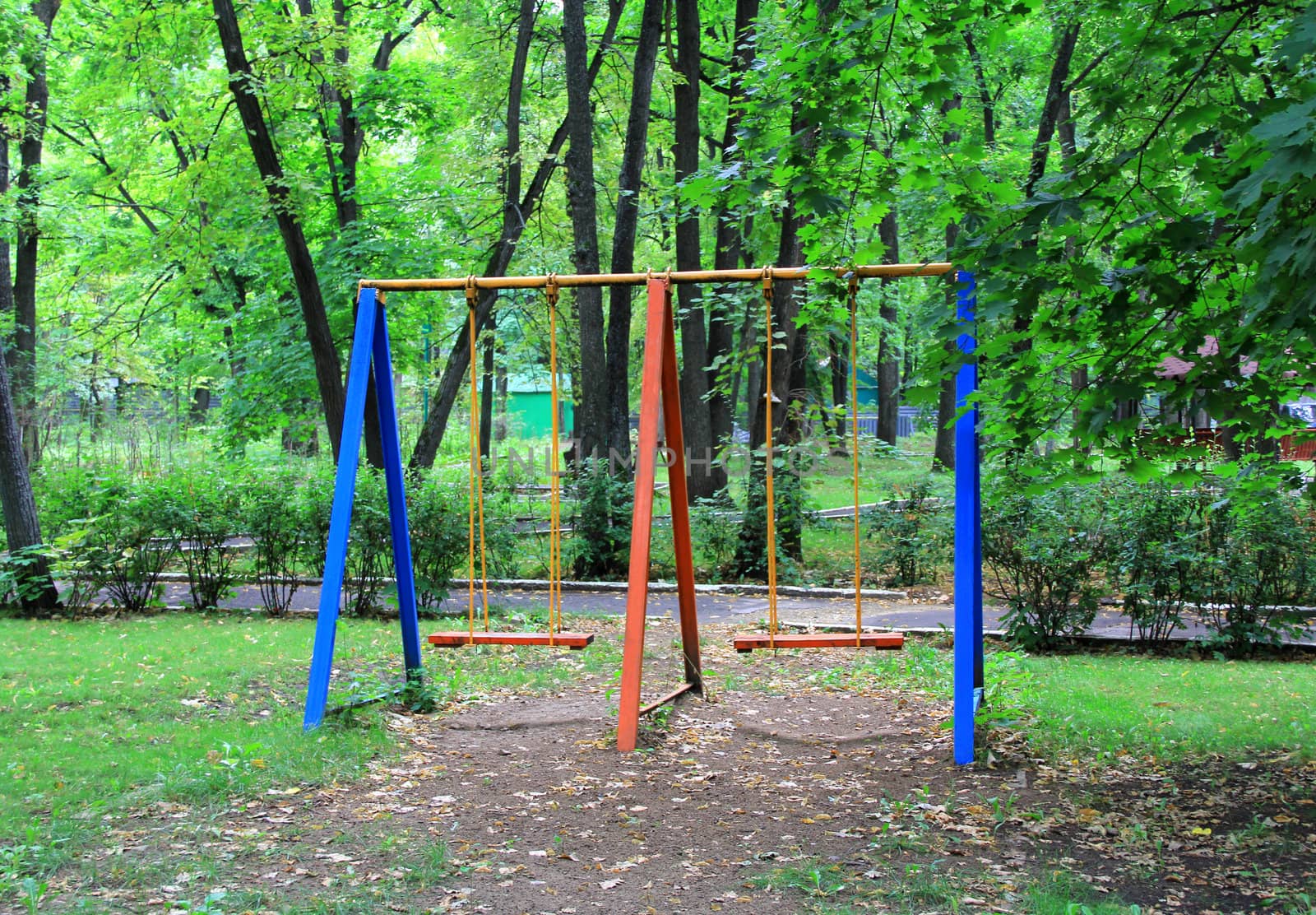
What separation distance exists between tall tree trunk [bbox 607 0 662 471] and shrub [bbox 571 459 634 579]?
39 cm

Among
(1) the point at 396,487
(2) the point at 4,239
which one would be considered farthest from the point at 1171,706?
(2) the point at 4,239

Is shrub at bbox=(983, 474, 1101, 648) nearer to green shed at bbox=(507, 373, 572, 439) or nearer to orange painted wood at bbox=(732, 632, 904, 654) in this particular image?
orange painted wood at bbox=(732, 632, 904, 654)

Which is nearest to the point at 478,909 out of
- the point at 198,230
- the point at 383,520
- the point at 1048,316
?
the point at 1048,316

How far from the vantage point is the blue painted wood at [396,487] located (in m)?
6.72

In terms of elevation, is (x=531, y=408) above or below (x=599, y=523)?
above

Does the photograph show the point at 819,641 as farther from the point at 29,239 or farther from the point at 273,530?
the point at 29,239

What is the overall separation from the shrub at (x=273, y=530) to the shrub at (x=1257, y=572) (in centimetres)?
886

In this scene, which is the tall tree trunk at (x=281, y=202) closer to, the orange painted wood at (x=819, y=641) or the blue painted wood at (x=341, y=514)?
the blue painted wood at (x=341, y=514)

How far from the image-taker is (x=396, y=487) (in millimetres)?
6852

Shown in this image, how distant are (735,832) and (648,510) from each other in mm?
1862

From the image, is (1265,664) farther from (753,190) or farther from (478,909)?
(478,909)

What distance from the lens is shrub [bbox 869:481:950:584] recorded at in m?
12.3

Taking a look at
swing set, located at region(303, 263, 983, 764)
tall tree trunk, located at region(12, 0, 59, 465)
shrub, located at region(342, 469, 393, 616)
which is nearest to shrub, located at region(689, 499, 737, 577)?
shrub, located at region(342, 469, 393, 616)

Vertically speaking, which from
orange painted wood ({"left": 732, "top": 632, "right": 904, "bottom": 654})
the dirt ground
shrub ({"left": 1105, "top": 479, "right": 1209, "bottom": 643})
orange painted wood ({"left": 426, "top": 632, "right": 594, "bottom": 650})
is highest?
shrub ({"left": 1105, "top": 479, "right": 1209, "bottom": 643})
